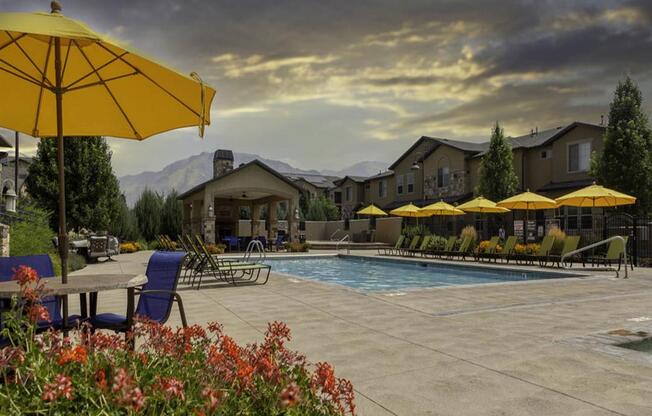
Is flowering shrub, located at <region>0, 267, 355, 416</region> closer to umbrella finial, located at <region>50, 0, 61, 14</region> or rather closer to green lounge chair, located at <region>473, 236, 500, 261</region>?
umbrella finial, located at <region>50, 0, 61, 14</region>

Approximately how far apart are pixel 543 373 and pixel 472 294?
4.79 metres

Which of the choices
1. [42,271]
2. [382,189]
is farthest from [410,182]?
[42,271]

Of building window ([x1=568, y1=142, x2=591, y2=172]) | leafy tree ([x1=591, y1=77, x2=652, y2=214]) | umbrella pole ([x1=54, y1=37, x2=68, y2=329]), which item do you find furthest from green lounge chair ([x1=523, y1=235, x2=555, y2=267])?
umbrella pole ([x1=54, y1=37, x2=68, y2=329])

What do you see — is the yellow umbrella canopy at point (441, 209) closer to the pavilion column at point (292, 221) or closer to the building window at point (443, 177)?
the pavilion column at point (292, 221)

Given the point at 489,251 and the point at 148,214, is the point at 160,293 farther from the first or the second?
the point at 148,214

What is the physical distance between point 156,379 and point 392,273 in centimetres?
1501

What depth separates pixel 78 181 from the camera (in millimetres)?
19172

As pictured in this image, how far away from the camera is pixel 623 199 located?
1603 centimetres

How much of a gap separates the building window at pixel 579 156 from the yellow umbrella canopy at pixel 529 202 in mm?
9427

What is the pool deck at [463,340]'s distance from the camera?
343 cm

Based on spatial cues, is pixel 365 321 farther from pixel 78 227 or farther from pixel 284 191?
pixel 284 191

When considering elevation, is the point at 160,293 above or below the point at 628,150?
below

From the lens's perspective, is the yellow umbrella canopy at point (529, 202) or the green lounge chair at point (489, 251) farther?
the green lounge chair at point (489, 251)

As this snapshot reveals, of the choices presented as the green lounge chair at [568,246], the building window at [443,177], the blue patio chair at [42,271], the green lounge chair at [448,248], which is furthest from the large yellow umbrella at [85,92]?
the building window at [443,177]
